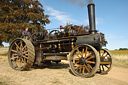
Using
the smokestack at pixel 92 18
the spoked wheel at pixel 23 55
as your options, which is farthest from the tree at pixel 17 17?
the smokestack at pixel 92 18

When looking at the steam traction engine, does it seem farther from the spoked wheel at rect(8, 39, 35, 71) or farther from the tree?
the tree

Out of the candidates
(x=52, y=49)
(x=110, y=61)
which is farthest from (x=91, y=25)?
(x=52, y=49)

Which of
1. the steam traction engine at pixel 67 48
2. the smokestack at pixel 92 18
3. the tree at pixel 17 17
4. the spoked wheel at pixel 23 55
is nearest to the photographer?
the steam traction engine at pixel 67 48

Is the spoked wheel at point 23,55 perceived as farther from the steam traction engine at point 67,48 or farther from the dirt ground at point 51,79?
the dirt ground at point 51,79

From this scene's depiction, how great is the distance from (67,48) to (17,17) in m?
12.8

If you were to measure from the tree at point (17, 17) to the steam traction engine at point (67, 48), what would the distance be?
8.20 m

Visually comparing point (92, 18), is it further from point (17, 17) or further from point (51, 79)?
point (17, 17)

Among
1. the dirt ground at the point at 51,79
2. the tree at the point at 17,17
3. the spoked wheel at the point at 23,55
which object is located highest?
the tree at the point at 17,17

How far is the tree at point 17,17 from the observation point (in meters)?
14.6

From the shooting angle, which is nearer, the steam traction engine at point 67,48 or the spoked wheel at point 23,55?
the steam traction engine at point 67,48

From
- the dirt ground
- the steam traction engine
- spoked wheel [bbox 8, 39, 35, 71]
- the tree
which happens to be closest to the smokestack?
the steam traction engine

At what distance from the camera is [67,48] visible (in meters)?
6.21

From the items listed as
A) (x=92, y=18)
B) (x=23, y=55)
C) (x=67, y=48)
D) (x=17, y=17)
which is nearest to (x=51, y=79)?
(x=67, y=48)

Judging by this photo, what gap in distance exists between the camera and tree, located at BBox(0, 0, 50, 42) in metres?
14.6
